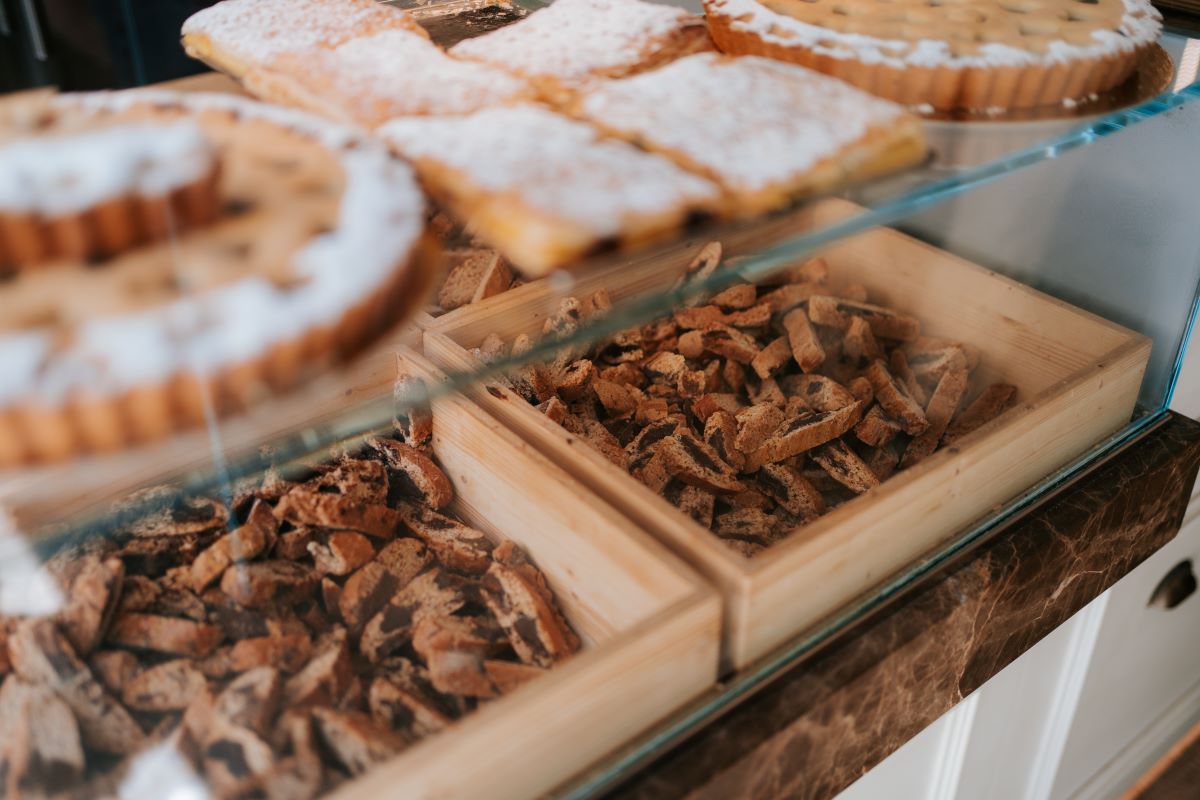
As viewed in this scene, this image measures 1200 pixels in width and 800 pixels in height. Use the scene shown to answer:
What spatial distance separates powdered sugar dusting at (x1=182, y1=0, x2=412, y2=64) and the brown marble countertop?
21.0 inches

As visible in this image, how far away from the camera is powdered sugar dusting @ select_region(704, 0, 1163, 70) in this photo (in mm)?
723

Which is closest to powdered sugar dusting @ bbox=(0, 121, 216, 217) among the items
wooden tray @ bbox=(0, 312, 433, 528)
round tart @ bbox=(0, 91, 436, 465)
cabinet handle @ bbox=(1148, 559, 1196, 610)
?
round tart @ bbox=(0, 91, 436, 465)

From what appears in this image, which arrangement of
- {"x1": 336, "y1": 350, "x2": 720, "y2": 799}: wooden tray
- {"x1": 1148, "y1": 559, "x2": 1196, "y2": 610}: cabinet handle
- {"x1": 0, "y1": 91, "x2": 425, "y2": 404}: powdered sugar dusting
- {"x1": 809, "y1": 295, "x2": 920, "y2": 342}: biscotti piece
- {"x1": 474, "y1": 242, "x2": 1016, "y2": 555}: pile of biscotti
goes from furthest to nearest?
{"x1": 1148, "y1": 559, "x2": 1196, "y2": 610}: cabinet handle → {"x1": 809, "y1": 295, "x2": 920, "y2": 342}: biscotti piece → {"x1": 474, "y1": 242, "x2": 1016, "y2": 555}: pile of biscotti → {"x1": 336, "y1": 350, "x2": 720, "y2": 799}: wooden tray → {"x1": 0, "y1": 91, "x2": 425, "y2": 404}: powdered sugar dusting

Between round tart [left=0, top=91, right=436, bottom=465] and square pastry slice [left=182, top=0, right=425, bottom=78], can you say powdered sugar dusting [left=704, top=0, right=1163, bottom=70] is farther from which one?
round tart [left=0, top=91, right=436, bottom=465]

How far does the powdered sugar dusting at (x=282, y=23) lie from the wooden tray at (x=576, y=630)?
0.72ft

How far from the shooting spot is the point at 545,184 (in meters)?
0.53

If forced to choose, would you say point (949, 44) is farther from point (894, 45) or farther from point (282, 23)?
point (282, 23)

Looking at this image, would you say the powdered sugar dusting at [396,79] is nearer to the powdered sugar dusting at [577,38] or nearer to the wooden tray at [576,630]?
the powdered sugar dusting at [577,38]

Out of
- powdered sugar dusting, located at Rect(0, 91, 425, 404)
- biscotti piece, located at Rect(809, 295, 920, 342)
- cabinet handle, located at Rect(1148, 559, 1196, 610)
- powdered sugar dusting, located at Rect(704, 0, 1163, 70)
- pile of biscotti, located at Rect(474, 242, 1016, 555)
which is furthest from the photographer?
cabinet handle, located at Rect(1148, 559, 1196, 610)

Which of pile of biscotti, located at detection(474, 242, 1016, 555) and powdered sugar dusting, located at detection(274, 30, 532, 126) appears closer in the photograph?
powdered sugar dusting, located at detection(274, 30, 532, 126)

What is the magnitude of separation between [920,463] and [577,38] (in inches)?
17.4

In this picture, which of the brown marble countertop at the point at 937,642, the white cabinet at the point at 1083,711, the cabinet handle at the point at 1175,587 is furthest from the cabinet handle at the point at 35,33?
the cabinet handle at the point at 1175,587

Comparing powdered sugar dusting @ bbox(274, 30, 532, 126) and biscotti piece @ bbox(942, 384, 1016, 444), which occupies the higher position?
powdered sugar dusting @ bbox(274, 30, 532, 126)

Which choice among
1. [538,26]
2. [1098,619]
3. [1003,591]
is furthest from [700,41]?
[1098,619]
